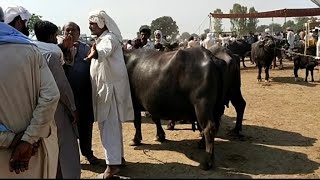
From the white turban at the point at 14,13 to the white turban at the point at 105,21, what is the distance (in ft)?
2.67

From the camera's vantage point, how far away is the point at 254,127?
8000 mm

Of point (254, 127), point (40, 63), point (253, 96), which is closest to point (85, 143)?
point (40, 63)

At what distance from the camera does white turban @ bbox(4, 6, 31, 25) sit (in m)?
4.21

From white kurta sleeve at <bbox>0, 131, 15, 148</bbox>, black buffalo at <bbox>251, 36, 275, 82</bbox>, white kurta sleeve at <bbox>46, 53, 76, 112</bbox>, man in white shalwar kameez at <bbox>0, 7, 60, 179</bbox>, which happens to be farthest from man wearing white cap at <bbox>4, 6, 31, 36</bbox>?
black buffalo at <bbox>251, 36, 275, 82</bbox>

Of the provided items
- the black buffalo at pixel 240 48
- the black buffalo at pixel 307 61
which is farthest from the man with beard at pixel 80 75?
the black buffalo at pixel 240 48

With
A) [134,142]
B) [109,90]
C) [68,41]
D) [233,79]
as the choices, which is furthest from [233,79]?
[68,41]

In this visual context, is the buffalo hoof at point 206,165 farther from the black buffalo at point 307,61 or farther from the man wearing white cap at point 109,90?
the black buffalo at point 307,61

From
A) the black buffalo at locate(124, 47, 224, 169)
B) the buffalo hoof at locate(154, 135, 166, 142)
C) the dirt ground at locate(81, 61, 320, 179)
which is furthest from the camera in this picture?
the buffalo hoof at locate(154, 135, 166, 142)

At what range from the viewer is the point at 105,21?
489cm

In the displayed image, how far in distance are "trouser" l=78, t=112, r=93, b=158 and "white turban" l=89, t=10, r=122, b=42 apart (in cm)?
131

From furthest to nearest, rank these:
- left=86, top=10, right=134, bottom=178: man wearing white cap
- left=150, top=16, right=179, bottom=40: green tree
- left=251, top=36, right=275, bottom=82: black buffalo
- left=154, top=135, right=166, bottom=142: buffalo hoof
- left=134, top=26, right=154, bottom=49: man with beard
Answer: left=150, top=16, right=179, bottom=40: green tree < left=251, top=36, right=275, bottom=82: black buffalo < left=134, top=26, right=154, bottom=49: man with beard < left=154, top=135, right=166, bottom=142: buffalo hoof < left=86, top=10, right=134, bottom=178: man wearing white cap

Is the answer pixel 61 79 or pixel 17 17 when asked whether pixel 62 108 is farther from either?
pixel 17 17

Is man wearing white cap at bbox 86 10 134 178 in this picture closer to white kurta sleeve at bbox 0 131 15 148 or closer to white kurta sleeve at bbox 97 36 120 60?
white kurta sleeve at bbox 97 36 120 60

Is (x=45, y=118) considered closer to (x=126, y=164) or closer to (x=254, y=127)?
(x=126, y=164)
